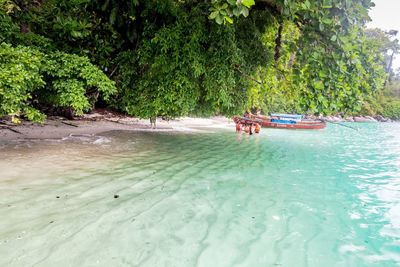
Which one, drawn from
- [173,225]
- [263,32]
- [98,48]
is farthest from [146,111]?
[173,225]

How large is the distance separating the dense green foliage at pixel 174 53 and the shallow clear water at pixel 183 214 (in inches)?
87.7

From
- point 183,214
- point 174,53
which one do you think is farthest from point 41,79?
point 183,214

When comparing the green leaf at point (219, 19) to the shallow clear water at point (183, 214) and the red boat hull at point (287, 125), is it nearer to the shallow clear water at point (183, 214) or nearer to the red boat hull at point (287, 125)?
the shallow clear water at point (183, 214)

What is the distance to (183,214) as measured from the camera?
4410mm

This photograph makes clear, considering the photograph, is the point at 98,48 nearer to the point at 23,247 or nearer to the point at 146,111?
the point at 146,111

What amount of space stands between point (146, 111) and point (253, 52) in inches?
178

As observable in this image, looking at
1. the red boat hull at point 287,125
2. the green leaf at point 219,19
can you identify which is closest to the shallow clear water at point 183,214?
the green leaf at point 219,19

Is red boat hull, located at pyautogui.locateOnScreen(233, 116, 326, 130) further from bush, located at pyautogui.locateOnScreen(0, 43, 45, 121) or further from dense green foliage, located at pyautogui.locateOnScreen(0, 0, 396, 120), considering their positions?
bush, located at pyautogui.locateOnScreen(0, 43, 45, 121)

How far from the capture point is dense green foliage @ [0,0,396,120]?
797 centimetres

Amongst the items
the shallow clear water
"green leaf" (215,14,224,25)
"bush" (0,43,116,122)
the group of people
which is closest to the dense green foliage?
"bush" (0,43,116,122)

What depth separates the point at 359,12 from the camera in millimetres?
6758

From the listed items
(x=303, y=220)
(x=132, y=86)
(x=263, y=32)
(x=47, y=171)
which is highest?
(x=263, y=32)

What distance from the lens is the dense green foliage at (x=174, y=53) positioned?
797 cm

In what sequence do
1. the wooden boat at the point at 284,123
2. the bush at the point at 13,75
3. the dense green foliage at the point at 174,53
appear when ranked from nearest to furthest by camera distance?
the bush at the point at 13,75
the dense green foliage at the point at 174,53
the wooden boat at the point at 284,123
